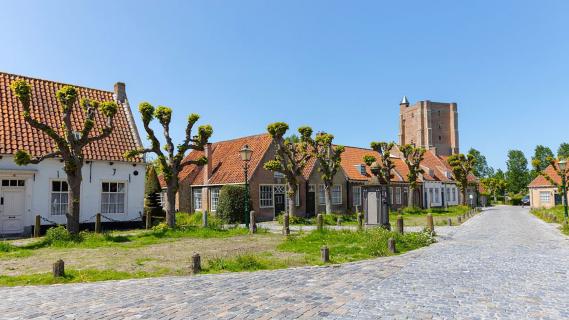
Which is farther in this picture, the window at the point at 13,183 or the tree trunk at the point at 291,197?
the tree trunk at the point at 291,197

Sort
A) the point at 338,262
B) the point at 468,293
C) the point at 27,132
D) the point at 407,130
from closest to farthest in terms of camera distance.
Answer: the point at 468,293 < the point at 338,262 < the point at 27,132 < the point at 407,130

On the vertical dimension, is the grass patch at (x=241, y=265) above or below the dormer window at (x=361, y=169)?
below

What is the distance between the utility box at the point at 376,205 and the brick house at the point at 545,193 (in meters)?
42.2

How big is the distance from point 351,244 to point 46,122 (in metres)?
16.1

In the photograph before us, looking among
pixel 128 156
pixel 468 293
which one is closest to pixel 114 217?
pixel 128 156

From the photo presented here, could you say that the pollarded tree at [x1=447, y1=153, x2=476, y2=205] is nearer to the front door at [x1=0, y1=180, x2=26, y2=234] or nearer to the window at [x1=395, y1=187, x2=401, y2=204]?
the window at [x1=395, y1=187, x2=401, y2=204]

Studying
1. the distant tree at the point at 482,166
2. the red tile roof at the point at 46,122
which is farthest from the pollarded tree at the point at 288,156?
the distant tree at the point at 482,166

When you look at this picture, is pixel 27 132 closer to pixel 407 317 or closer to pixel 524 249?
pixel 407 317

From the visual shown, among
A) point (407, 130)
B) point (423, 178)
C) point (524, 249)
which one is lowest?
point (524, 249)

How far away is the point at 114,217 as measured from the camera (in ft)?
69.5

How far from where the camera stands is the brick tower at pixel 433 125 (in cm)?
8756

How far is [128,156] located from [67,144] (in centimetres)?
403

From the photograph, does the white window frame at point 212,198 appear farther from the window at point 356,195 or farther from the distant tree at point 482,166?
the distant tree at point 482,166

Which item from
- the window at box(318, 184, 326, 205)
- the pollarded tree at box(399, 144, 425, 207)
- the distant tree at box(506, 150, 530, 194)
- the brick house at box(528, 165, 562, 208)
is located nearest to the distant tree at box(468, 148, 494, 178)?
the distant tree at box(506, 150, 530, 194)
